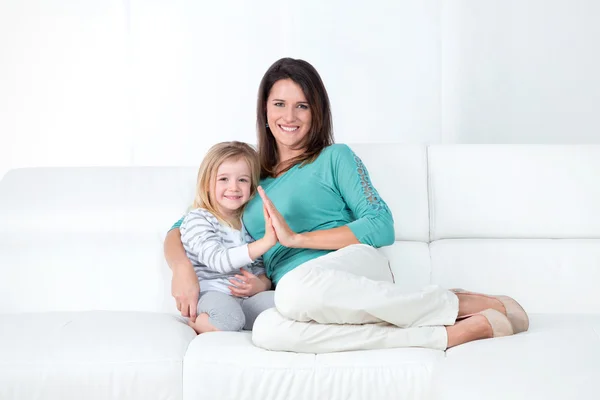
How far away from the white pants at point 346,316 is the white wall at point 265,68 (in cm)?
194

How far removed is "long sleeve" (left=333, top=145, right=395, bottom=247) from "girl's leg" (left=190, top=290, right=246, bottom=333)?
0.40m

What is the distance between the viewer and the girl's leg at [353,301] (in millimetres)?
1908

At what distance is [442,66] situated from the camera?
3.82 meters

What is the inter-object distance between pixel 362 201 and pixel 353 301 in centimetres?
51

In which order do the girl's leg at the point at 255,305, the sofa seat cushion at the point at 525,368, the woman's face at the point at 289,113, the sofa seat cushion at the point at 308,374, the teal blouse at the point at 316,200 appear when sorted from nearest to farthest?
the sofa seat cushion at the point at 525,368 → the sofa seat cushion at the point at 308,374 → the girl's leg at the point at 255,305 → the teal blouse at the point at 316,200 → the woman's face at the point at 289,113

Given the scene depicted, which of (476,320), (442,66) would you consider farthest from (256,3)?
(476,320)

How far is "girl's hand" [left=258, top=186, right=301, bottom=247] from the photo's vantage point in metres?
2.26

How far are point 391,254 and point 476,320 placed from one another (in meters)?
0.64

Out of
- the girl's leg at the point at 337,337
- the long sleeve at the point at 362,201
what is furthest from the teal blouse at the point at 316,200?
the girl's leg at the point at 337,337

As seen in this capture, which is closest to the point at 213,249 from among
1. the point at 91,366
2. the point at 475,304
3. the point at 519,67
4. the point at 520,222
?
the point at 91,366

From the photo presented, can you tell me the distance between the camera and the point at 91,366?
6.25 feet

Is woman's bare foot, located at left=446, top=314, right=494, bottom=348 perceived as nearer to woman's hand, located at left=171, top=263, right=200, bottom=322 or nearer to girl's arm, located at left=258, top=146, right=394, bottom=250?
girl's arm, located at left=258, top=146, right=394, bottom=250

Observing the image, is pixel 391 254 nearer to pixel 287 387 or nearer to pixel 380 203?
pixel 380 203

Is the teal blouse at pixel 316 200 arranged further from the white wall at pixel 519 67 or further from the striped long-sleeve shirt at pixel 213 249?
the white wall at pixel 519 67
